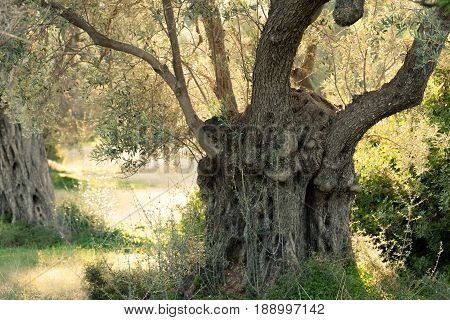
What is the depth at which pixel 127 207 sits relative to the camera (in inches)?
734

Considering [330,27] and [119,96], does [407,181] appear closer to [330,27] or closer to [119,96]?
[330,27]

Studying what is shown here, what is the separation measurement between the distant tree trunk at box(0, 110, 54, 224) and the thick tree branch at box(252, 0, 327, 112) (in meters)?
6.95

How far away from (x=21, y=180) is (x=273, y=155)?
287 inches

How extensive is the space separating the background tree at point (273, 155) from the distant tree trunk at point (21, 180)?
18.3 ft

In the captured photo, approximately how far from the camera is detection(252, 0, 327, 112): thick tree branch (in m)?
7.77

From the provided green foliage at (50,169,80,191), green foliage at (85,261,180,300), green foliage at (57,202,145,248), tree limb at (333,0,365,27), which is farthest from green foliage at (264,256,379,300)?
green foliage at (50,169,80,191)

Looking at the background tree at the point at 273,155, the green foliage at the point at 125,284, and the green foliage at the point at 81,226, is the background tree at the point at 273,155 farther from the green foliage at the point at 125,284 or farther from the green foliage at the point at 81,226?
the green foliage at the point at 81,226

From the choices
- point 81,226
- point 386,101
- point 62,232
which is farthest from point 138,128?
point 81,226

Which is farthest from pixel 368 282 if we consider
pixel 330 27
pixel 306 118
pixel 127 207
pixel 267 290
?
pixel 127 207

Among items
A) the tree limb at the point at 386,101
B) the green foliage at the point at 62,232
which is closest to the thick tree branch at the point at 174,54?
the tree limb at the point at 386,101

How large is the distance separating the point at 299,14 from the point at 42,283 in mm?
4741

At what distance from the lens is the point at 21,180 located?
47.1 ft

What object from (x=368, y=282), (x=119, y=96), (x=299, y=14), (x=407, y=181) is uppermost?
(x=299, y=14)

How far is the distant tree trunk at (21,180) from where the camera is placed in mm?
14188
